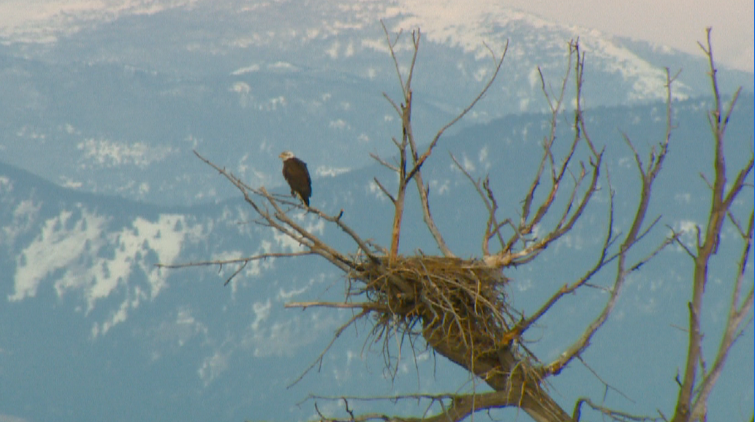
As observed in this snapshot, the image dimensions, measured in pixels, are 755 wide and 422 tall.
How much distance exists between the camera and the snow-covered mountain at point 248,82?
128 m

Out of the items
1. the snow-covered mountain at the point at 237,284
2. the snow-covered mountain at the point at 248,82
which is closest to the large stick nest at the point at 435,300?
the snow-covered mountain at the point at 237,284

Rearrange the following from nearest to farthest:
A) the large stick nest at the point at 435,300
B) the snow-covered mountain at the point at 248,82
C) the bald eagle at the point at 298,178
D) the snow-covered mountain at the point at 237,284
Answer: the large stick nest at the point at 435,300, the bald eagle at the point at 298,178, the snow-covered mountain at the point at 237,284, the snow-covered mountain at the point at 248,82

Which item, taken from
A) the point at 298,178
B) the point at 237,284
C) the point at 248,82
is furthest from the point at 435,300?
the point at 248,82

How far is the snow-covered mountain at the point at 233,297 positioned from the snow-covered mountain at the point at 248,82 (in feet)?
88.0

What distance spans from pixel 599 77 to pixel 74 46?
327ft

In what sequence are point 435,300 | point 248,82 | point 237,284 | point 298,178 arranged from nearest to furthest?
point 435,300 < point 298,178 < point 237,284 < point 248,82

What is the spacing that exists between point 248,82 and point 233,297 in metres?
51.7

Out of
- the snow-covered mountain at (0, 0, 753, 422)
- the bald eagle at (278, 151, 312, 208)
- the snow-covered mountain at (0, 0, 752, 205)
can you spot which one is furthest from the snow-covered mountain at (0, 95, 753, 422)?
the bald eagle at (278, 151, 312, 208)

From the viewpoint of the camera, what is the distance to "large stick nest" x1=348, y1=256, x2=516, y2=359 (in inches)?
205

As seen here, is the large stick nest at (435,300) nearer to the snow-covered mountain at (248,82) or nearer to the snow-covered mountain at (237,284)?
the snow-covered mountain at (237,284)

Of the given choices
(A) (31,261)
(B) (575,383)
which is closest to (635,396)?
(B) (575,383)

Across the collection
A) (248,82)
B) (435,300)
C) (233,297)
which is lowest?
(233,297)

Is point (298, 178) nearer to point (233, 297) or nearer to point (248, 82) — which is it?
point (233, 297)

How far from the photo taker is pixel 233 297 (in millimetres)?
99125
